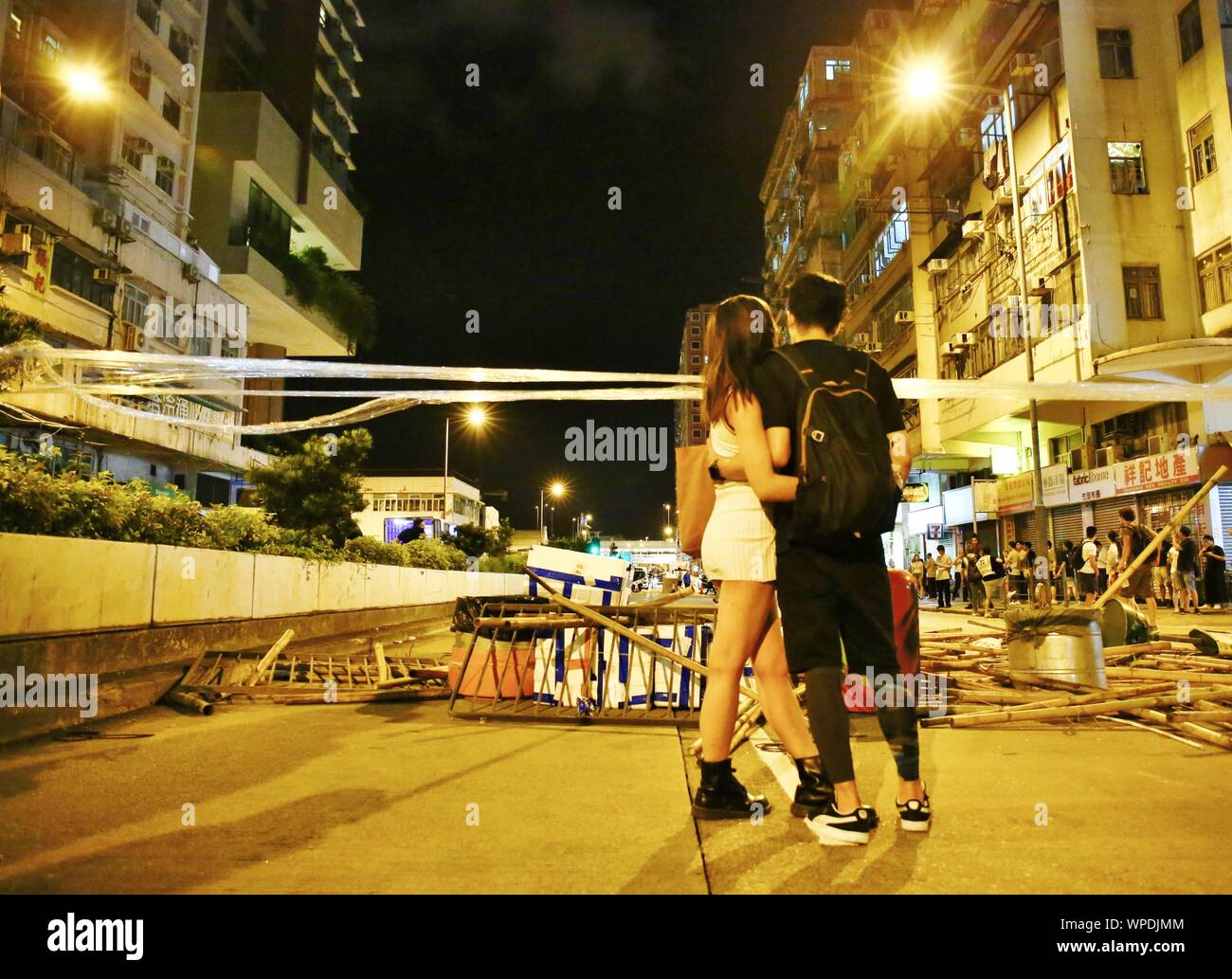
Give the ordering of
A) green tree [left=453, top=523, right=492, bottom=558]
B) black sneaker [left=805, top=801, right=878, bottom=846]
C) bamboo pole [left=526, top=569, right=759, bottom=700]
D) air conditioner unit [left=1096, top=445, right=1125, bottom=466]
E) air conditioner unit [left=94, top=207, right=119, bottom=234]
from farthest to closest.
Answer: green tree [left=453, top=523, right=492, bottom=558]
air conditioner unit [left=94, top=207, right=119, bottom=234]
air conditioner unit [left=1096, top=445, right=1125, bottom=466]
bamboo pole [left=526, top=569, right=759, bottom=700]
black sneaker [left=805, top=801, right=878, bottom=846]

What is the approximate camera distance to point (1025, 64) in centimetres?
2388

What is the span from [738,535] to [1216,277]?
74.5ft

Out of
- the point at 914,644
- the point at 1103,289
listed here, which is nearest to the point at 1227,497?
the point at 1103,289

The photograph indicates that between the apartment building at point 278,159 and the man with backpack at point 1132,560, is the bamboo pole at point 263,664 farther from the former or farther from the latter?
the apartment building at point 278,159

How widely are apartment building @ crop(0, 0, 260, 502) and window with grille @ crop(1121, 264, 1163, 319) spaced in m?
26.2

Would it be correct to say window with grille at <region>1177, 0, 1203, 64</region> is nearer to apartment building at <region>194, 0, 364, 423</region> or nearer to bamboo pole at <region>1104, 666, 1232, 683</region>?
bamboo pole at <region>1104, 666, 1232, 683</region>

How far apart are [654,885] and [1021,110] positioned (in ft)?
93.2

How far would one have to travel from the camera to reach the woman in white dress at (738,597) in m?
3.03

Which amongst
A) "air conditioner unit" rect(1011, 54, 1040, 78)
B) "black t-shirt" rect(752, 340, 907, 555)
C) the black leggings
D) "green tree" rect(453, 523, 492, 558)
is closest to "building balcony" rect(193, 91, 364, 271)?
"green tree" rect(453, 523, 492, 558)

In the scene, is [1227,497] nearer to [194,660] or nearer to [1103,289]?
[1103,289]

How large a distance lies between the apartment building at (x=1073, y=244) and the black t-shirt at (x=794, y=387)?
1447 centimetres

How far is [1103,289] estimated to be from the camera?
69.2 ft

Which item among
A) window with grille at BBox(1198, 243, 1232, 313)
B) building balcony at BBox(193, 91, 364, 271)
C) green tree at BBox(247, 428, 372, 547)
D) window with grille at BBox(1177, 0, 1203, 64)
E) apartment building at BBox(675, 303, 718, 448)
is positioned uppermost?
Result: apartment building at BBox(675, 303, 718, 448)

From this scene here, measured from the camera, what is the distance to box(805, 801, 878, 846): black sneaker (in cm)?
268
